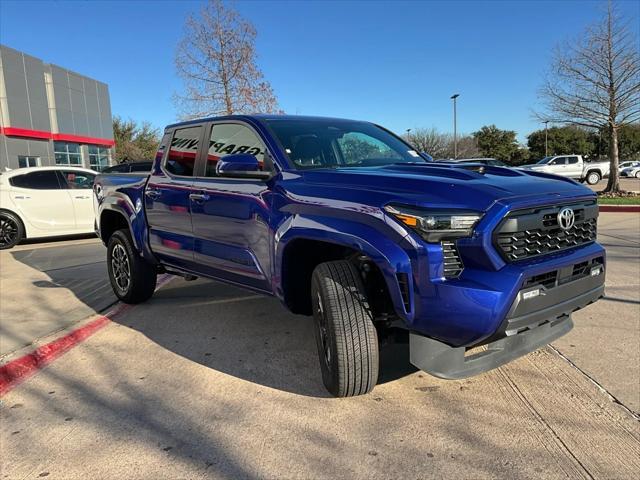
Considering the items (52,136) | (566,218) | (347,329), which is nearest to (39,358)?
(347,329)

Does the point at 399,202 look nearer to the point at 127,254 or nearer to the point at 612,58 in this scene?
the point at 127,254

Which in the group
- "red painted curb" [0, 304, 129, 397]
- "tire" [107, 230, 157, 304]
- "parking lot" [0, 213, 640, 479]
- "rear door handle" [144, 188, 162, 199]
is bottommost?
"parking lot" [0, 213, 640, 479]

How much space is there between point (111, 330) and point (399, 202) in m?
3.43

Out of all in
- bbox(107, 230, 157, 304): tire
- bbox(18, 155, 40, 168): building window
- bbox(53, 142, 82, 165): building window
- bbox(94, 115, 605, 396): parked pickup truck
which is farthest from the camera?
bbox(53, 142, 82, 165): building window

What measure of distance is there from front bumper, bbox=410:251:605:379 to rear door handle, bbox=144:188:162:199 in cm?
301

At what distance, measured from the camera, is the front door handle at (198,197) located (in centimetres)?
409

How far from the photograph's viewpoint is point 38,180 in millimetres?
10453

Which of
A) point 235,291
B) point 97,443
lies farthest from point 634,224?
point 97,443

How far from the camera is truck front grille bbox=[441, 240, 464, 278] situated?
99.4 inches

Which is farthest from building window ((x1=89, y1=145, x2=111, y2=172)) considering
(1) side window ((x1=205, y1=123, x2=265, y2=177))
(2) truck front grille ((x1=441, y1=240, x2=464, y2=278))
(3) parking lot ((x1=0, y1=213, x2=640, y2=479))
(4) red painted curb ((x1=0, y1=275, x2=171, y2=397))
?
(2) truck front grille ((x1=441, y1=240, x2=464, y2=278))

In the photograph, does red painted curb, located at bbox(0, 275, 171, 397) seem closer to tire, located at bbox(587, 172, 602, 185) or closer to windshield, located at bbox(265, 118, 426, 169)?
windshield, located at bbox(265, 118, 426, 169)

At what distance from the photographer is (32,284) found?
6660 millimetres

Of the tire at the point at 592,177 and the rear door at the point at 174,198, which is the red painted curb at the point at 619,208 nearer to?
the rear door at the point at 174,198

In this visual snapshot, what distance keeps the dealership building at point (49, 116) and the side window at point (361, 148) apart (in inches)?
1094
